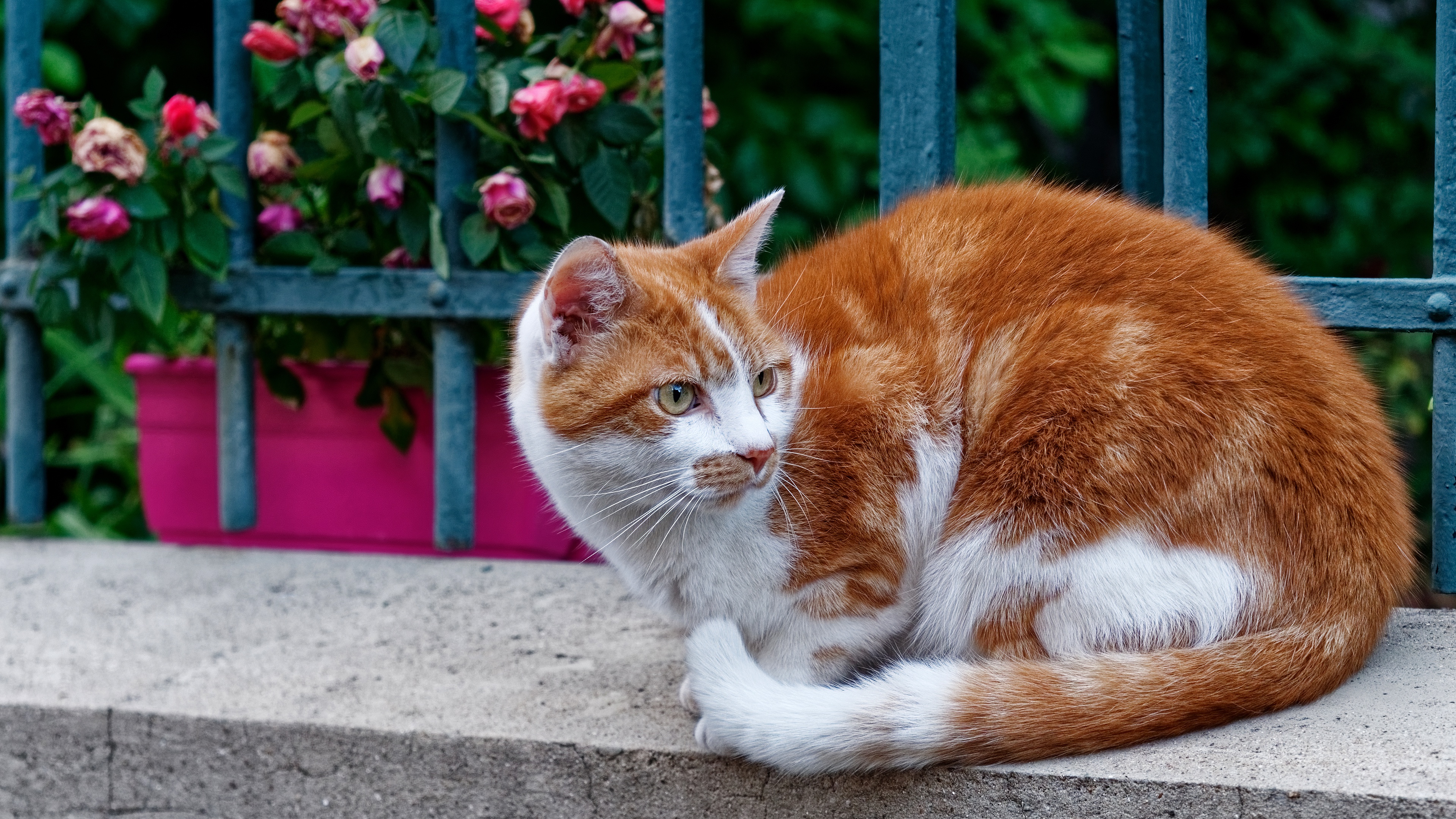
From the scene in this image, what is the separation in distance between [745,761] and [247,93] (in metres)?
1.76

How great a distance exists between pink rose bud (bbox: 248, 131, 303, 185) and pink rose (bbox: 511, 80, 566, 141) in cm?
52

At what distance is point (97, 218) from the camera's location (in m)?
2.31

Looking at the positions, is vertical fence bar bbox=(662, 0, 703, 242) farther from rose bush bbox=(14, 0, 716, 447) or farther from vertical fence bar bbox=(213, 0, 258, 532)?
vertical fence bar bbox=(213, 0, 258, 532)

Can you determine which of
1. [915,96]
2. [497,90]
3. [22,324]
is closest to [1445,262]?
[915,96]

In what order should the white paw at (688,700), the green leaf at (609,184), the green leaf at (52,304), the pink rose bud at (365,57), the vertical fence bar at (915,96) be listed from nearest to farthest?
the white paw at (688,700) → the vertical fence bar at (915,96) → the pink rose bud at (365,57) → the green leaf at (609,184) → the green leaf at (52,304)

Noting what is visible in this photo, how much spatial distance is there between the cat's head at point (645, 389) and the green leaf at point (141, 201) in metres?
1.06

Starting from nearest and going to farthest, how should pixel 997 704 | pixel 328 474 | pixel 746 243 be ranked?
pixel 997 704, pixel 746 243, pixel 328 474

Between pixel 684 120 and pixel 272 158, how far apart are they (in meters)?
0.84

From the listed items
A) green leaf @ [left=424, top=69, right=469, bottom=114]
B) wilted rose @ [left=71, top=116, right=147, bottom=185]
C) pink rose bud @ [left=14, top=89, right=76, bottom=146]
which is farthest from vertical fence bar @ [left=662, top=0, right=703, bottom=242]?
pink rose bud @ [left=14, top=89, right=76, bottom=146]

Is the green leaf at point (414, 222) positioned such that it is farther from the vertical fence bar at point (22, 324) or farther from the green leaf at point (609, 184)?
the vertical fence bar at point (22, 324)

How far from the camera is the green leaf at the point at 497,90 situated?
2.34 metres

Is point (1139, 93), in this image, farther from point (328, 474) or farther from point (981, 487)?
point (328, 474)

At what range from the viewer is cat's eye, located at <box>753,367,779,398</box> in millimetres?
1655

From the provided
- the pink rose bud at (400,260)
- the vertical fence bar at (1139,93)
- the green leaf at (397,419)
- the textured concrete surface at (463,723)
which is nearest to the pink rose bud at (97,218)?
the pink rose bud at (400,260)
